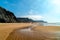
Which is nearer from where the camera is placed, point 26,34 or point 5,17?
point 26,34

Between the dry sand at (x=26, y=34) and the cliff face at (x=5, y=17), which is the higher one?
the cliff face at (x=5, y=17)

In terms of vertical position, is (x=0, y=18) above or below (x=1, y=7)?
below

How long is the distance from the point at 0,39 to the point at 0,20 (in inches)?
2393

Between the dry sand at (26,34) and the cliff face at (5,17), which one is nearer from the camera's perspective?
the dry sand at (26,34)

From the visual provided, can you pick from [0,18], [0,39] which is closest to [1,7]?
[0,18]

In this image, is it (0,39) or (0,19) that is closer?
(0,39)

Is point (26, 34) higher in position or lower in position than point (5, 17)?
lower

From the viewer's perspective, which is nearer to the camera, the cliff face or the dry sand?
the dry sand

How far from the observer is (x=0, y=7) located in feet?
282

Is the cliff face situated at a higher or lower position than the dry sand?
higher

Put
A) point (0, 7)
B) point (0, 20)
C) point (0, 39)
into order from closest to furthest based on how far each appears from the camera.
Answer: point (0, 39), point (0, 20), point (0, 7)

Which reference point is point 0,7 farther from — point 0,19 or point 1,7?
point 0,19

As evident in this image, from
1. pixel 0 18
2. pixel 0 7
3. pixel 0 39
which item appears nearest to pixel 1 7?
pixel 0 7

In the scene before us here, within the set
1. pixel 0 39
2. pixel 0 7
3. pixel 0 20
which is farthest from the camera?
pixel 0 7
